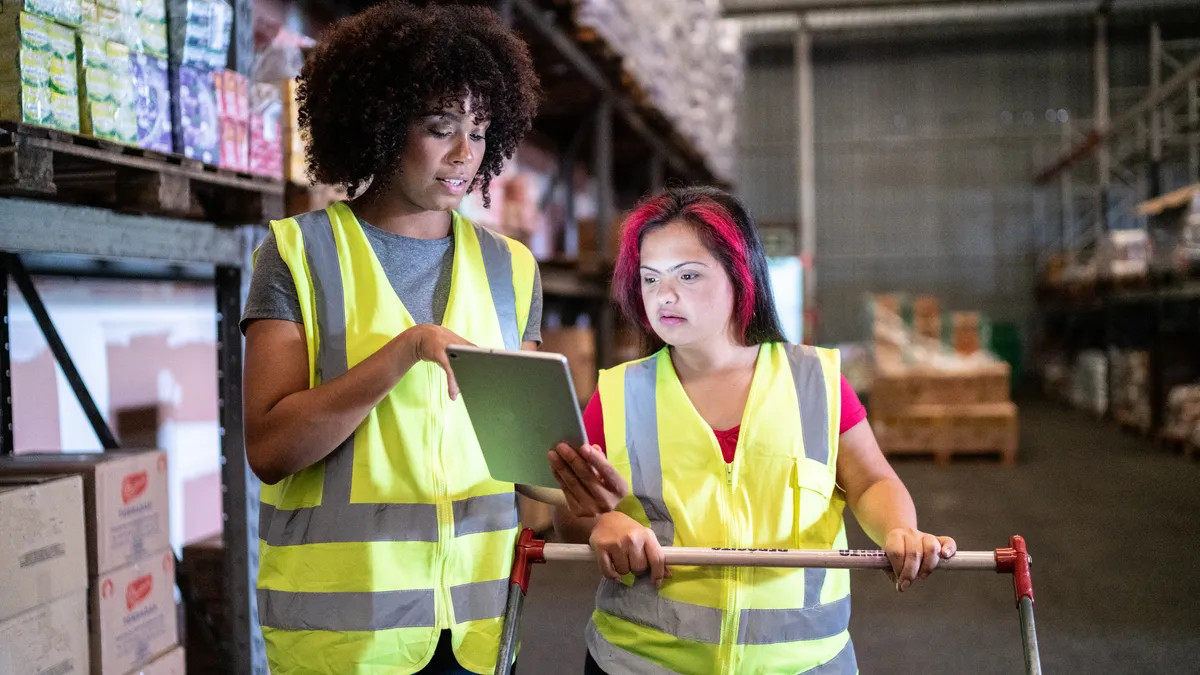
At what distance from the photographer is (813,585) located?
1.97m

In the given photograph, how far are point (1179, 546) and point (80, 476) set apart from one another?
6585 millimetres

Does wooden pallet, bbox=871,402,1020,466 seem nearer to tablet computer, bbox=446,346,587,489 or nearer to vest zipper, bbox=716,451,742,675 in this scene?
vest zipper, bbox=716,451,742,675

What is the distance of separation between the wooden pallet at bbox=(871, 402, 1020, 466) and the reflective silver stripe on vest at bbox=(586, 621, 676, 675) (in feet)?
30.0

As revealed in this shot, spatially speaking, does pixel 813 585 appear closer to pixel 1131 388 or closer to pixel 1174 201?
pixel 1174 201

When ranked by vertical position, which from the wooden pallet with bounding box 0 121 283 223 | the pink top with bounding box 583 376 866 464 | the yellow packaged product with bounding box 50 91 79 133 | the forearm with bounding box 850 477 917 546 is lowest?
the forearm with bounding box 850 477 917 546

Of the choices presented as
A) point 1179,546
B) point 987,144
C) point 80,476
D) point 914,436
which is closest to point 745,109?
point 987,144

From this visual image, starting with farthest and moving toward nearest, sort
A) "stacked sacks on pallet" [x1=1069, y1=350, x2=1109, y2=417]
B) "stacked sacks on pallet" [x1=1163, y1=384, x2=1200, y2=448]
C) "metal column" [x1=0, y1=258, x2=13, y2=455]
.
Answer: "stacked sacks on pallet" [x1=1069, y1=350, x2=1109, y2=417], "stacked sacks on pallet" [x1=1163, y1=384, x2=1200, y2=448], "metal column" [x1=0, y1=258, x2=13, y2=455]

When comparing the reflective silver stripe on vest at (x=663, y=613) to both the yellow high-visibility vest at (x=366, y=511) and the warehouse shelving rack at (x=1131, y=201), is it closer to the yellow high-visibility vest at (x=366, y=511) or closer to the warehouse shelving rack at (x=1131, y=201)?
the yellow high-visibility vest at (x=366, y=511)

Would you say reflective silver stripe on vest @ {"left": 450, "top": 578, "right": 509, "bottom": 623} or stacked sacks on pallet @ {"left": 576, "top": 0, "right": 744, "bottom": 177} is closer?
reflective silver stripe on vest @ {"left": 450, "top": 578, "right": 509, "bottom": 623}

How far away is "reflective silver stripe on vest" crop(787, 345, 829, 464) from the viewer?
2.01 m

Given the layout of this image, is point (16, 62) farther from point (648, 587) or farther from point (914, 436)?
point (914, 436)

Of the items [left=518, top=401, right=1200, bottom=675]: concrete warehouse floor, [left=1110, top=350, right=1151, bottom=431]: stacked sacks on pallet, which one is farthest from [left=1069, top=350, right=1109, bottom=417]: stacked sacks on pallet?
[left=518, top=401, right=1200, bottom=675]: concrete warehouse floor

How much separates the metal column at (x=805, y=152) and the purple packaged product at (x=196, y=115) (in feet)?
57.0

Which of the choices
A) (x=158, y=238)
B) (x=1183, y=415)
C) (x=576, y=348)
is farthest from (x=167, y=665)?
(x=1183, y=415)
